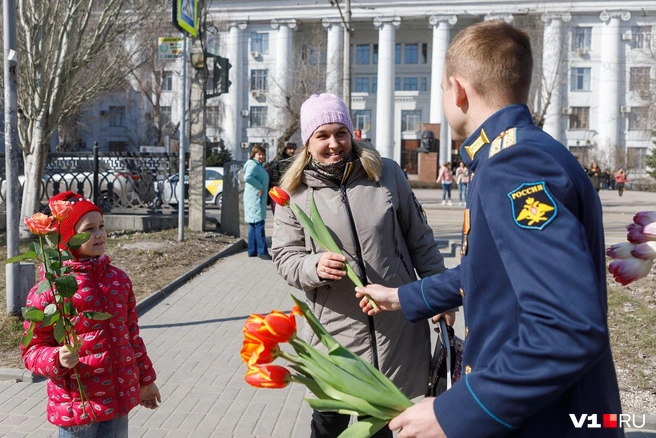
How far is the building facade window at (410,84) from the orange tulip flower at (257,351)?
70.1 metres

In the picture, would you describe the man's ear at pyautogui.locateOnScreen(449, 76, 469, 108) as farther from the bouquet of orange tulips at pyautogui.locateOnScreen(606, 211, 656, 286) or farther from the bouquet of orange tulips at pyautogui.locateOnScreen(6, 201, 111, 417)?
the bouquet of orange tulips at pyautogui.locateOnScreen(6, 201, 111, 417)

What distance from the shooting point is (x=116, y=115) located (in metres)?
64.2

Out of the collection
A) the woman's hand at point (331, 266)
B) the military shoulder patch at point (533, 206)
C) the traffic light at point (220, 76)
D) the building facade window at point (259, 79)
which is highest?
the building facade window at point (259, 79)

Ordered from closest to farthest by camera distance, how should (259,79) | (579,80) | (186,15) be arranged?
(186,15) → (579,80) → (259,79)

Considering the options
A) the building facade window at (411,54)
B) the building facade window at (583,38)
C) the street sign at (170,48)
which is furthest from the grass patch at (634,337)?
the building facade window at (411,54)

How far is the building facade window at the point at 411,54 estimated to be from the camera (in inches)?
2761

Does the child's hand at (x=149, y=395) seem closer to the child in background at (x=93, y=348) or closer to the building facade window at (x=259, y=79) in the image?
the child in background at (x=93, y=348)

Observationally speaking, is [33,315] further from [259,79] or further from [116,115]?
[116,115]

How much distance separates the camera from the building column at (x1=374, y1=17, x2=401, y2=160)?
63531 mm

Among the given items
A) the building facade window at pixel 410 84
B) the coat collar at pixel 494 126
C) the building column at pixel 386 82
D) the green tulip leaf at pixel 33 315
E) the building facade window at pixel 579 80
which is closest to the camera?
the coat collar at pixel 494 126

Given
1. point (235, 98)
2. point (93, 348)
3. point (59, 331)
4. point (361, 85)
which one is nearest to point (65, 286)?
point (59, 331)

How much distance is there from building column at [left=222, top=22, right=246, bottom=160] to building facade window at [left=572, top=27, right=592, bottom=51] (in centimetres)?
3349

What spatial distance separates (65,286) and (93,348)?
53 centimetres

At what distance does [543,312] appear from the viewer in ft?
4.19
